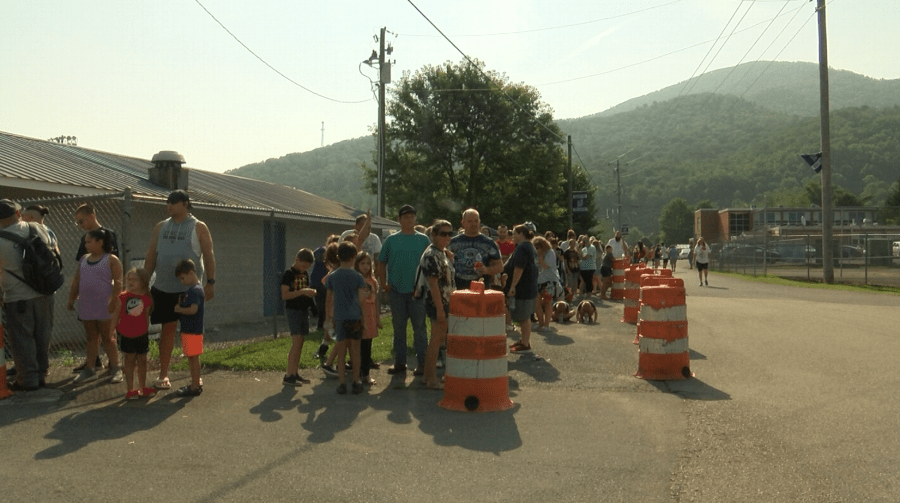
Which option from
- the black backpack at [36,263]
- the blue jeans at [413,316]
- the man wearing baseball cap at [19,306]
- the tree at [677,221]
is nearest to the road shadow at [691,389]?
the blue jeans at [413,316]

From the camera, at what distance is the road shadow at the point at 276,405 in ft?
22.1

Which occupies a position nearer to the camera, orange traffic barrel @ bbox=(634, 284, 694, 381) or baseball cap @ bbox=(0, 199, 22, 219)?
baseball cap @ bbox=(0, 199, 22, 219)

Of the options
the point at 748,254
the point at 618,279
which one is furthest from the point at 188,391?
the point at 748,254

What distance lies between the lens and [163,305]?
754 cm

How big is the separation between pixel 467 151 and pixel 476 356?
44478 millimetres

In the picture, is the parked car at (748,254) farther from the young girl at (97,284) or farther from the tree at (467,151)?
the young girl at (97,284)

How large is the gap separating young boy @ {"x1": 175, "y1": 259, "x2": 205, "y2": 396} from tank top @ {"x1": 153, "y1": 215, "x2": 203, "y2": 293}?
0.33 feet

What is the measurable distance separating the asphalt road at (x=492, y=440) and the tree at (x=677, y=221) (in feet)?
514

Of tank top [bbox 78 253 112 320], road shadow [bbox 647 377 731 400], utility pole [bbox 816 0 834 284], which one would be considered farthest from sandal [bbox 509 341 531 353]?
utility pole [bbox 816 0 834 284]

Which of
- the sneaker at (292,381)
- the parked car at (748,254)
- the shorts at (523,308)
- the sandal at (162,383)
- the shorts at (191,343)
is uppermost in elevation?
the parked car at (748,254)

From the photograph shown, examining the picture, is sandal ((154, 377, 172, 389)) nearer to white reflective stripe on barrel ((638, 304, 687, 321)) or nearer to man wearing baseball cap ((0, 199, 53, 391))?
man wearing baseball cap ((0, 199, 53, 391))

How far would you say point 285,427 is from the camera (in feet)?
20.7

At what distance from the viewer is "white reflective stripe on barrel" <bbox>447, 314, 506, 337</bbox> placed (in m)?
7.09

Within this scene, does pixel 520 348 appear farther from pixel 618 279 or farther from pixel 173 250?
pixel 618 279
